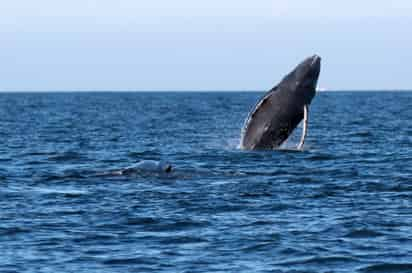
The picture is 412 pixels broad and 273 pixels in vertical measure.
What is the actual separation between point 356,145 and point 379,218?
18312 mm

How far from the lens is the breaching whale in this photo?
26.8 metres

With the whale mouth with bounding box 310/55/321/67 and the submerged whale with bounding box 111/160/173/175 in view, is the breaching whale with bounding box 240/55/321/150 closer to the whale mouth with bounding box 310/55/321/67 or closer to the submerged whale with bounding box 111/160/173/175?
the whale mouth with bounding box 310/55/321/67

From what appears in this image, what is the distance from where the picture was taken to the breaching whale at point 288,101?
88.0ft

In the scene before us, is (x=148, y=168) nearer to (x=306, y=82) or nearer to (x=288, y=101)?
(x=288, y=101)

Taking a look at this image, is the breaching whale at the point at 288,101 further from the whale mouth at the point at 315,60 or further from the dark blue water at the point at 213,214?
the dark blue water at the point at 213,214

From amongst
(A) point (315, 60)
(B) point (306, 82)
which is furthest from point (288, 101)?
(A) point (315, 60)

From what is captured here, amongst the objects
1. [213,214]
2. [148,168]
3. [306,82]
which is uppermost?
[306,82]

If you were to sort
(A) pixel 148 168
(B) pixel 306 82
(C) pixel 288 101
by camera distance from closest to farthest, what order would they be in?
(A) pixel 148 168 < (C) pixel 288 101 < (B) pixel 306 82

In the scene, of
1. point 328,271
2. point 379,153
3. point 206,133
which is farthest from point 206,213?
point 206,133

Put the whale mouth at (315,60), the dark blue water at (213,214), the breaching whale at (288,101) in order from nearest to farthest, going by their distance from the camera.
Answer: the dark blue water at (213,214)
the breaching whale at (288,101)
the whale mouth at (315,60)

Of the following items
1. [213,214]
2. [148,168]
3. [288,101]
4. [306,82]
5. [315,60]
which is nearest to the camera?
[213,214]

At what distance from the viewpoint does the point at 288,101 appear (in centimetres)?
2686

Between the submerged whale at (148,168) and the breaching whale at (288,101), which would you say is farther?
the breaching whale at (288,101)

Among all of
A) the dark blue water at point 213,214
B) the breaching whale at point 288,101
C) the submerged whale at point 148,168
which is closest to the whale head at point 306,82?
the breaching whale at point 288,101
